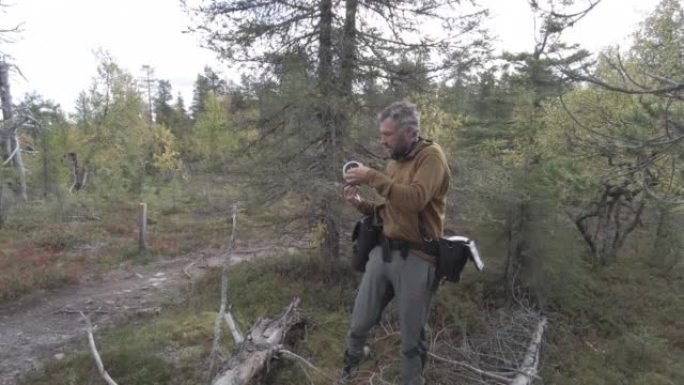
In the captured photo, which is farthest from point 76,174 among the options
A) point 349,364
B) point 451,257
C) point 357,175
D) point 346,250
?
point 451,257

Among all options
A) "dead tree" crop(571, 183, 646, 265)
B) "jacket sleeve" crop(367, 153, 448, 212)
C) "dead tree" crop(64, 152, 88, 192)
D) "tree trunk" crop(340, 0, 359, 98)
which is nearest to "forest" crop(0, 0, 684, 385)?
"tree trunk" crop(340, 0, 359, 98)

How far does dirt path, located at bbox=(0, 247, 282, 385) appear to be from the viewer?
591 centimetres

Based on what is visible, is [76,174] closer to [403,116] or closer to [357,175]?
[357,175]

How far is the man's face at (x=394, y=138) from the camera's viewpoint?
321 centimetres

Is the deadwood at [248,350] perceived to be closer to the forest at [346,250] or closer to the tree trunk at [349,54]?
the forest at [346,250]

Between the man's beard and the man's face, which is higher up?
the man's face

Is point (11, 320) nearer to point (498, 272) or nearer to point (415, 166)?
point (415, 166)

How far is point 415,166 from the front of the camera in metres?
3.17

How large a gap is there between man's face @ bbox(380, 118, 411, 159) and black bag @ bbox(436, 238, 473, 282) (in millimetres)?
747

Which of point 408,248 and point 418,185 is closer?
point 418,185

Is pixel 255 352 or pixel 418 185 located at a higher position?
pixel 418 185

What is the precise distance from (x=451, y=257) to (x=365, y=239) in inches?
28.6

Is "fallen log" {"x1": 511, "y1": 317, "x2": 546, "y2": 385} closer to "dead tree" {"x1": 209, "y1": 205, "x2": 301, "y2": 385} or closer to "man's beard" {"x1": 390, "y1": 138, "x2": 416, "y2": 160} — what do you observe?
"dead tree" {"x1": 209, "y1": 205, "x2": 301, "y2": 385}

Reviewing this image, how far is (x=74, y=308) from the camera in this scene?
7.59 m
